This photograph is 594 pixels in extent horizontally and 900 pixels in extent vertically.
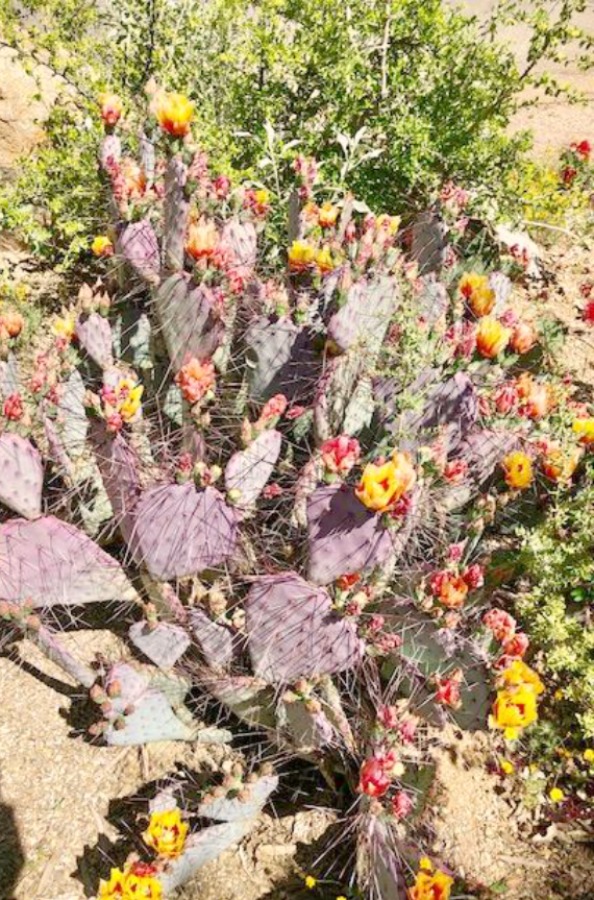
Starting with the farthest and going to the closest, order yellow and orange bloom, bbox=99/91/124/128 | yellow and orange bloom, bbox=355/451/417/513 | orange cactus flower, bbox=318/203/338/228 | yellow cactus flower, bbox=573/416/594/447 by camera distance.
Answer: orange cactus flower, bbox=318/203/338/228, yellow and orange bloom, bbox=99/91/124/128, yellow cactus flower, bbox=573/416/594/447, yellow and orange bloom, bbox=355/451/417/513

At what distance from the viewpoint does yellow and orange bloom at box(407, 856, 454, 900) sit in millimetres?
1508

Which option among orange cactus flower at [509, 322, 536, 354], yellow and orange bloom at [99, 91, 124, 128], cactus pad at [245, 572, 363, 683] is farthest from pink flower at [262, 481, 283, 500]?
yellow and orange bloom at [99, 91, 124, 128]

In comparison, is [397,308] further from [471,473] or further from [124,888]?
[124,888]

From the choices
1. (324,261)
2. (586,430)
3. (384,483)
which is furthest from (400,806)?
(324,261)

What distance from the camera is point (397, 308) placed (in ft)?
7.83

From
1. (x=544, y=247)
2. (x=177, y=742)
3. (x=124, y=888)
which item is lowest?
(x=177, y=742)

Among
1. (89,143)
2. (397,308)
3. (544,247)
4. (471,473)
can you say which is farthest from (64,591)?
(544,247)

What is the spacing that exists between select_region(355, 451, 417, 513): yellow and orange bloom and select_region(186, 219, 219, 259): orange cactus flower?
0.78 m

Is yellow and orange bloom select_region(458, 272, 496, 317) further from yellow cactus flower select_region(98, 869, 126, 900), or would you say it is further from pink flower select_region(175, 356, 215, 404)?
yellow cactus flower select_region(98, 869, 126, 900)

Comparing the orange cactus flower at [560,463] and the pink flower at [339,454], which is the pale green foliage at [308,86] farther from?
the pink flower at [339,454]

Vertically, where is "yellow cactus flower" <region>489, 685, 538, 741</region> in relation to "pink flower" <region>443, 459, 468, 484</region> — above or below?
below

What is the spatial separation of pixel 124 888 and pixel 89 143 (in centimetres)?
297

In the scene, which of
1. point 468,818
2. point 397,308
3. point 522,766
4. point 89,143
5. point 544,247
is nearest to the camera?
point 468,818

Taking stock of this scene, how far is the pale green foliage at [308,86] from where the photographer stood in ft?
11.3
